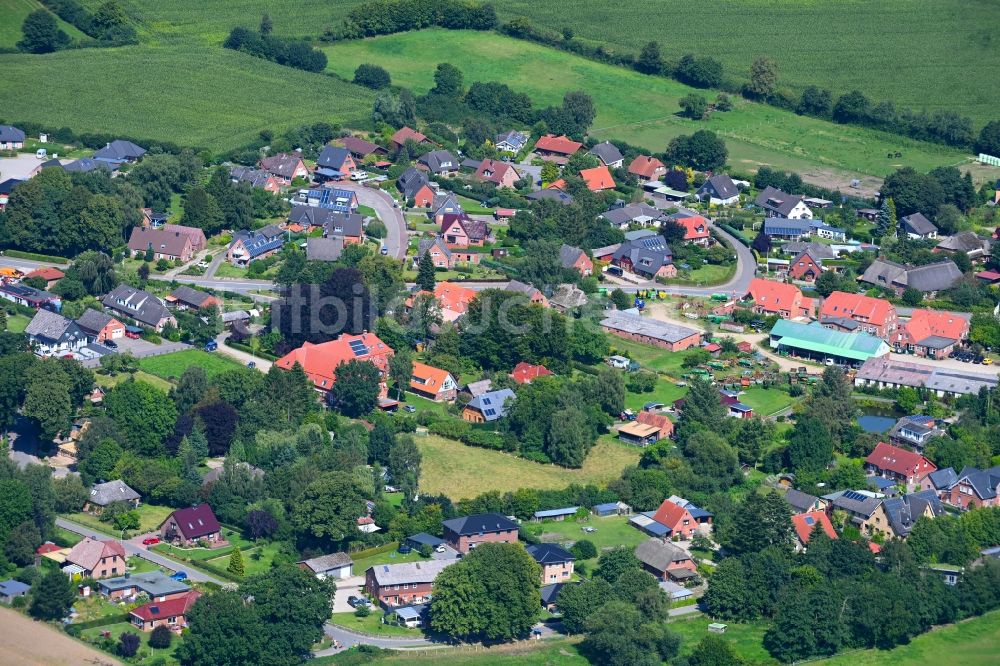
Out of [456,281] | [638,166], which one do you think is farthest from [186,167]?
[638,166]

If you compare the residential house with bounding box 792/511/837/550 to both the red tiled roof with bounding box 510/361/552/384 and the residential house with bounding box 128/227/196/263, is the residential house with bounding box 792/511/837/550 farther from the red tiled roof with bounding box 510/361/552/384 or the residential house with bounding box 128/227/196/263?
the residential house with bounding box 128/227/196/263

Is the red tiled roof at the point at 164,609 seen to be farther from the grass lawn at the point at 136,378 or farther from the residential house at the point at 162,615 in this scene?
the grass lawn at the point at 136,378

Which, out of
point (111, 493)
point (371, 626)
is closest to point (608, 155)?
point (111, 493)

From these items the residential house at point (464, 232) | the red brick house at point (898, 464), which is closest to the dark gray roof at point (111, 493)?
the red brick house at point (898, 464)

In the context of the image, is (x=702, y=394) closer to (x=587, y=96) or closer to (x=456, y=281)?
(x=456, y=281)

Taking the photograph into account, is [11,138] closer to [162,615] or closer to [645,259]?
[645,259]

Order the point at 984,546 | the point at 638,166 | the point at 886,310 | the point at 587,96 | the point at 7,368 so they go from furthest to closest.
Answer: the point at 587,96 → the point at 638,166 → the point at 886,310 → the point at 7,368 → the point at 984,546
